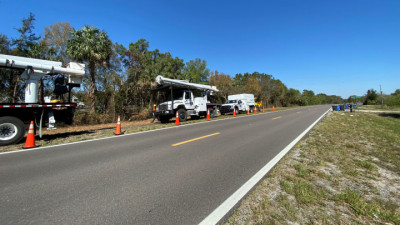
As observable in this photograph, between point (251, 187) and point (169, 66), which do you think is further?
point (169, 66)

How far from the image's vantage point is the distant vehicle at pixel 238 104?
22.3 meters

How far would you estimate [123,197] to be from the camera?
263 cm

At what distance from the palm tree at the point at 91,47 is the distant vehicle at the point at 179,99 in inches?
260

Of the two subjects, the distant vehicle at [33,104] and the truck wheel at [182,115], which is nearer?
the distant vehicle at [33,104]

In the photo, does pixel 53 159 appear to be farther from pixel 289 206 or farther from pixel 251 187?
pixel 289 206

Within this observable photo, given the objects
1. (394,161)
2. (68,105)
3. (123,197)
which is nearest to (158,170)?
(123,197)

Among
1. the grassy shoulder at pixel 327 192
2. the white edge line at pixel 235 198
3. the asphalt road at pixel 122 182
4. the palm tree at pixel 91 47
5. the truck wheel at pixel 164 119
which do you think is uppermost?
Answer: the palm tree at pixel 91 47

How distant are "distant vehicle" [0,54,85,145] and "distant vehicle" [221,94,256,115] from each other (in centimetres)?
1679

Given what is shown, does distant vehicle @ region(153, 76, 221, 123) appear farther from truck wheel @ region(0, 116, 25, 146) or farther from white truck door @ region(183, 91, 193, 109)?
truck wheel @ region(0, 116, 25, 146)

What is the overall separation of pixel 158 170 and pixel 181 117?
961 centimetres

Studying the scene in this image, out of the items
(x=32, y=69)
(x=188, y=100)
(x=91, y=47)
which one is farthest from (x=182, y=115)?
(x=91, y=47)

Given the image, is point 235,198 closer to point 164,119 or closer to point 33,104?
point 33,104

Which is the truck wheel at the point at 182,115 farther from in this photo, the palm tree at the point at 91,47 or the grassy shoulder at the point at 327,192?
the grassy shoulder at the point at 327,192

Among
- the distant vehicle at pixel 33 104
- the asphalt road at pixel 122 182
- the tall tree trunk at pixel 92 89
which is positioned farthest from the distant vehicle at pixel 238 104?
the asphalt road at pixel 122 182
